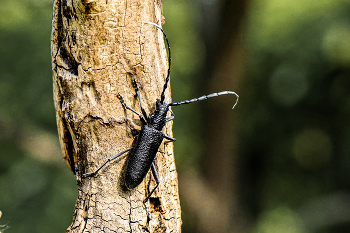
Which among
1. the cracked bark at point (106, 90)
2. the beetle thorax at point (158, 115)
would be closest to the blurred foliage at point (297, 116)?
the beetle thorax at point (158, 115)

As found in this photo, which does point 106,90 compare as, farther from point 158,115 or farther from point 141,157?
point 141,157

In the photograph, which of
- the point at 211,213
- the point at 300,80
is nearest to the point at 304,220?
the point at 211,213

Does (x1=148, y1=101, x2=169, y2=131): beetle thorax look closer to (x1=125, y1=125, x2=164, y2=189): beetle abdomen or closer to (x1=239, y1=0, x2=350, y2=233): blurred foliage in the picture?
(x1=125, y1=125, x2=164, y2=189): beetle abdomen

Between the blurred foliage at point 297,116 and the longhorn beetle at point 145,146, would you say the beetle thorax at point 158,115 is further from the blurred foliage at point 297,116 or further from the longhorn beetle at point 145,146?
the blurred foliage at point 297,116

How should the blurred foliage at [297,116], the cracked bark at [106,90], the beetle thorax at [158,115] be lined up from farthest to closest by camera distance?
the blurred foliage at [297,116] < the beetle thorax at [158,115] < the cracked bark at [106,90]

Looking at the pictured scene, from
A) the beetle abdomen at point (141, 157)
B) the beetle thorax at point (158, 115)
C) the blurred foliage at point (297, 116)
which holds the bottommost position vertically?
the beetle abdomen at point (141, 157)

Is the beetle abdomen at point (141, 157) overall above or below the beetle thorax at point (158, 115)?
below

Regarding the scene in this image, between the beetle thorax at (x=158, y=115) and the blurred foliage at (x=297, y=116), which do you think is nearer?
the beetle thorax at (x=158, y=115)

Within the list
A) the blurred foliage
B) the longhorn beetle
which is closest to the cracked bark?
the longhorn beetle
